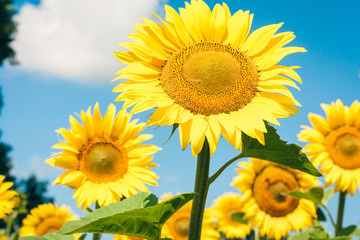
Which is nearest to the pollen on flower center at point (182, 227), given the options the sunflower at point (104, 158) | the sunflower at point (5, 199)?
the sunflower at point (104, 158)

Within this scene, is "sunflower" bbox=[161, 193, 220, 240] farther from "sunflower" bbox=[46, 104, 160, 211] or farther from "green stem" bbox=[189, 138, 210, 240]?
"green stem" bbox=[189, 138, 210, 240]

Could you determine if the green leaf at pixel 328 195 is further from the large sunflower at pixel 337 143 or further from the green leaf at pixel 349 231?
the green leaf at pixel 349 231

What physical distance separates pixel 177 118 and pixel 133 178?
1.78m

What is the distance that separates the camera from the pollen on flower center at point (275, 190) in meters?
4.84

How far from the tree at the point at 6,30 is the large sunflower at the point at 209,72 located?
2598cm

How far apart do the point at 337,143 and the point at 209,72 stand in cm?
294

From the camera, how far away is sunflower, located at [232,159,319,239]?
4770mm

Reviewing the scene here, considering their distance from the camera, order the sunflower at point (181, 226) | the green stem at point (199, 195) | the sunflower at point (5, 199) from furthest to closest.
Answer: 1. the sunflower at point (181, 226)
2. the sunflower at point (5, 199)
3. the green stem at point (199, 195)

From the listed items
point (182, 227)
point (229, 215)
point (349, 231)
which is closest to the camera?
point (349, 231)

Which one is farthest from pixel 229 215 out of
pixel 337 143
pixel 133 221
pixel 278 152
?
pixel 133 221

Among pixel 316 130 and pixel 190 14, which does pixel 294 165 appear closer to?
pixel 190 14

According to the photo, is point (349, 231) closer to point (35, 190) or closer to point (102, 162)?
point (102, 162)

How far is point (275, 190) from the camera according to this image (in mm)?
4824

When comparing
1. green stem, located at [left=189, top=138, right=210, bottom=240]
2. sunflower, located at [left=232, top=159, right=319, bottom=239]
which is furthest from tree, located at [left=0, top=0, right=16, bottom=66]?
green stem, located at [left=189, top=138, right=210, bottom=240]
